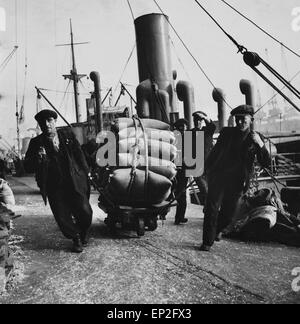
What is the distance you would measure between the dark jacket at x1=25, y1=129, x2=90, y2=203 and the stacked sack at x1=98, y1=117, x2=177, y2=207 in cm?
43

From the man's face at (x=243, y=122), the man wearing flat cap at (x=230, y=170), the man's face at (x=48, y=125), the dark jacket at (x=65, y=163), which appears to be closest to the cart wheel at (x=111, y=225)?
the dark jacket at (x=65, y=163)

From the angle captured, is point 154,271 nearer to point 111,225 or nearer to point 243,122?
point 111,225

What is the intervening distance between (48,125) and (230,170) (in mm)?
2580

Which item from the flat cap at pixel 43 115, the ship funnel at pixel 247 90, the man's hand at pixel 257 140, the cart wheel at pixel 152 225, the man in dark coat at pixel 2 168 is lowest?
the cart wheel at pixel 152 225

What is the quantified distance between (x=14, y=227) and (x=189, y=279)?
4066 mm

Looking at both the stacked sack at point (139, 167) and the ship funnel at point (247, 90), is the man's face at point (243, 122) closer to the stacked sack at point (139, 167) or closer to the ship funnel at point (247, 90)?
the stacked sack at point (139, 167)

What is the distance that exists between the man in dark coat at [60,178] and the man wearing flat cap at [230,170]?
1.74 m

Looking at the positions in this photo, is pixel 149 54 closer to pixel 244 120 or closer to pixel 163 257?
pixel 244 120

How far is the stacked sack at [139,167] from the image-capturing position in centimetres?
424

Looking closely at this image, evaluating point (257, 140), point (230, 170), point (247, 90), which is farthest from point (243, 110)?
point (247, 90)

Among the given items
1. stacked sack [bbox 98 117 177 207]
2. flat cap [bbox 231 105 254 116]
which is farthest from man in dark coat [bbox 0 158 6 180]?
flat cap [bbox 231 105 254 116]

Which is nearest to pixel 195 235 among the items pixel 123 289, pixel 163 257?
pixel 163 257

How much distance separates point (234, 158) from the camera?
4.11 metres

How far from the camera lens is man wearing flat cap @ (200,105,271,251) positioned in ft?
13.1
